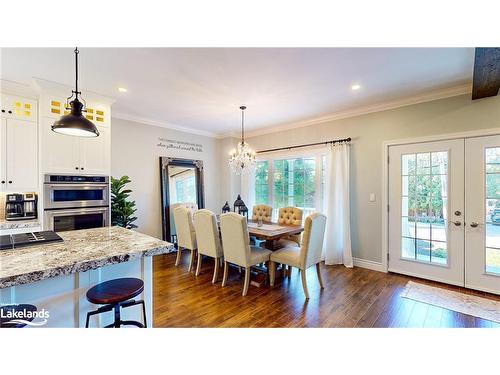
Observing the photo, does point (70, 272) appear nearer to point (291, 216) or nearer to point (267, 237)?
point (267, 237)

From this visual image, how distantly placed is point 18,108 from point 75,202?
143 centimetres

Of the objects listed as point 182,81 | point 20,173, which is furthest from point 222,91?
point 20,173

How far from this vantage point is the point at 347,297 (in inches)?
111

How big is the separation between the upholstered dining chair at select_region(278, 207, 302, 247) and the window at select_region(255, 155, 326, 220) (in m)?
0.69

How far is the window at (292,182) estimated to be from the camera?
14.8ft

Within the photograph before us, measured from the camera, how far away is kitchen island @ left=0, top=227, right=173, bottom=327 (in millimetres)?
1159

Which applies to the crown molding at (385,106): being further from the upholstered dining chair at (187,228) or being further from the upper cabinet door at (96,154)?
the upper cabinet door at (96,154)

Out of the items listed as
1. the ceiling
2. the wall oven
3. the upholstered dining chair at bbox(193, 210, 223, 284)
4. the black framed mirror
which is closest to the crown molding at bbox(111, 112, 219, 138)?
the ceiling

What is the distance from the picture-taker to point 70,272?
1.19m

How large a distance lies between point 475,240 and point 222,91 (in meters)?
3.93

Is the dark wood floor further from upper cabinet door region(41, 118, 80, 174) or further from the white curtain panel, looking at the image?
the white curtain panel

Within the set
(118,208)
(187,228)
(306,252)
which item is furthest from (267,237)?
(118,208)

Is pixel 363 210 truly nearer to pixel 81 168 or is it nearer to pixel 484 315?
pixel 484 315
